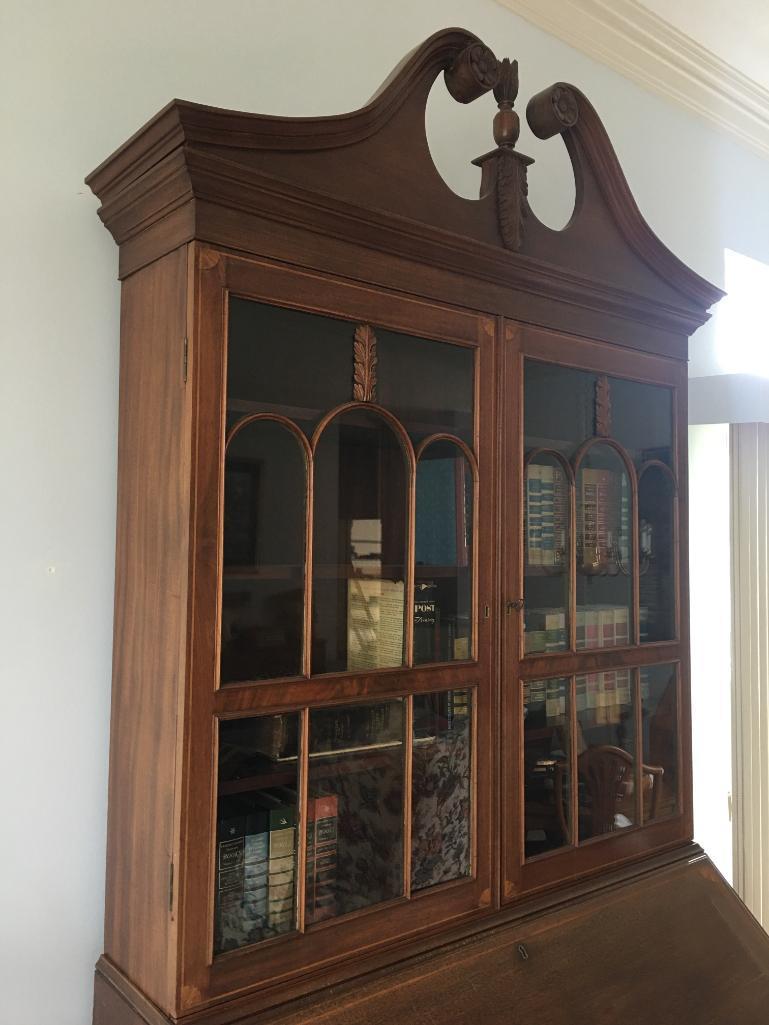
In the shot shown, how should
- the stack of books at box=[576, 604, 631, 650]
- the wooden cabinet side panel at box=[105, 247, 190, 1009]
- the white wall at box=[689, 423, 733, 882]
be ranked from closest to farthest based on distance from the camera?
1. the wooden cabinet side panel at box=[105, 247, 190, 1009]
2. the stack of books at box=[576, 604, 631, 650]
3. the white wall at box=[689, 423, 733, 882]

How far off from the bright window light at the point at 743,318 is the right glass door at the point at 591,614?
3.30 ft

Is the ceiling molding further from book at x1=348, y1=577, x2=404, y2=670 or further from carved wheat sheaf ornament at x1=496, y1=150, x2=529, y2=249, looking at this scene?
book at x1=348, y1=577, x2=404, y2=670

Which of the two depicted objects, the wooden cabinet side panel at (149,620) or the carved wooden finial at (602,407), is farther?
the carved wooden finial at (602,407)

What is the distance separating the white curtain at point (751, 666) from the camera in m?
2.42

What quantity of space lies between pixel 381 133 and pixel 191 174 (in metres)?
0.33

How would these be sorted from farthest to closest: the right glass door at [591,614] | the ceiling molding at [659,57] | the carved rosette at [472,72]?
the ceiling molding at [659,57], the right glass door at [591,614], the carved rosette at [472,72]

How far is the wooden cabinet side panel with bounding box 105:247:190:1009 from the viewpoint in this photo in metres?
1.07

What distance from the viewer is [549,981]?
1.32 metres

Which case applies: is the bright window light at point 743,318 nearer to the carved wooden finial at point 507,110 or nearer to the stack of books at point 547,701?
the carved wooden finial at point 507,110

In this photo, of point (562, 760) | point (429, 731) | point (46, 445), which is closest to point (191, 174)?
point (46, 445)

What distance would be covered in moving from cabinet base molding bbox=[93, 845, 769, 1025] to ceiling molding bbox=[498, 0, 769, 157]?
189cm

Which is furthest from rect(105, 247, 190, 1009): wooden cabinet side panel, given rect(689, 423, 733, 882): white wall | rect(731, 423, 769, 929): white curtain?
rect(731, 423, 769, 929): white curtain

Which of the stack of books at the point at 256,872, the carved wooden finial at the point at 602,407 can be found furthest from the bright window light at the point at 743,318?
the stack of books at the point at 256,872

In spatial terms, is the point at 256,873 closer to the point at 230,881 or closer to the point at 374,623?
the point at 230,881
